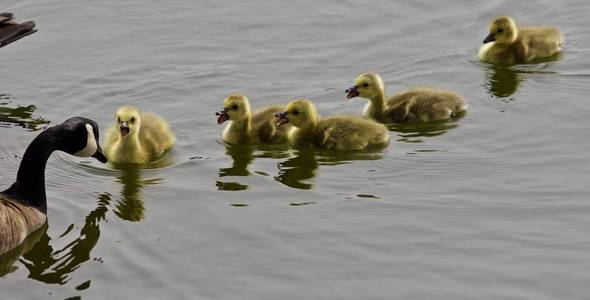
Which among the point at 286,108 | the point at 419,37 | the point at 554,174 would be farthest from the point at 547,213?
the point at 419,37

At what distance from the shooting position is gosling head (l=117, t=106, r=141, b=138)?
9805 millimetres

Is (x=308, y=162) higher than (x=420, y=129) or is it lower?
lower

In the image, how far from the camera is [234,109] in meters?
10.3

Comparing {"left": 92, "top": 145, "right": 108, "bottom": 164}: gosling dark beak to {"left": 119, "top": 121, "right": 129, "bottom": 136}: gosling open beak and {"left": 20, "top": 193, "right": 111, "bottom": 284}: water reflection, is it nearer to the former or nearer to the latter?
{"left": 119, "top": 121, "right": 129, "bottom": 136}: gosling open beak

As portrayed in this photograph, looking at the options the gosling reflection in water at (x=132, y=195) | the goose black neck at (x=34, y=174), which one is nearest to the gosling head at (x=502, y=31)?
the gosling reflection in water at (x=132, y=195)

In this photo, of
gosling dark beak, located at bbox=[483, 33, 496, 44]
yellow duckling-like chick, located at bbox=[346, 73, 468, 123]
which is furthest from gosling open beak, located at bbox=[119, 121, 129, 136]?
gosling dark beak, located at bbox=[483, 33, 496, 44]

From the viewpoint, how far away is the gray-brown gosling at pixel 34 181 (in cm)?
853

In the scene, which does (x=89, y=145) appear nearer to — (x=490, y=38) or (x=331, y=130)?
(x=331, y=130)

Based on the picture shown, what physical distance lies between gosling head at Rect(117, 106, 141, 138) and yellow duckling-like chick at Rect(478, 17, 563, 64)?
412 cm

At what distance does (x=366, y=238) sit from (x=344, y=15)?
6.08 meters

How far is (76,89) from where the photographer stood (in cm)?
1195

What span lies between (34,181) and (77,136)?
497mm

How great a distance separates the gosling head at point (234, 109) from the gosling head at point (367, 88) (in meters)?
1.04

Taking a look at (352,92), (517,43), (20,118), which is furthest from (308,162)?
(517,43)
